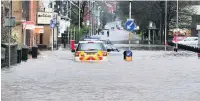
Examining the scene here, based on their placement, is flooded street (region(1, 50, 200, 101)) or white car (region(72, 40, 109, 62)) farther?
white car (region(72, 40, 109, 62))

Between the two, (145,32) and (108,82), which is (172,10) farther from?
(108,82)

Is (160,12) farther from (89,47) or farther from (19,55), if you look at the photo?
(19,55)

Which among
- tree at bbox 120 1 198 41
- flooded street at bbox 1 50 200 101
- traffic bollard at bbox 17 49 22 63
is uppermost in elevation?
tree at bbox 120 1 198 41

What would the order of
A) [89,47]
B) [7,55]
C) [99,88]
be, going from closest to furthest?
[99,88] < [7,55] < [89,47]

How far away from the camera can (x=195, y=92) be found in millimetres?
15766

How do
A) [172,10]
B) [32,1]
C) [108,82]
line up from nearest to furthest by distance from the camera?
[108,82], [32,1], [172,10]

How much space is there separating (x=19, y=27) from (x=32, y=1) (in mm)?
8969

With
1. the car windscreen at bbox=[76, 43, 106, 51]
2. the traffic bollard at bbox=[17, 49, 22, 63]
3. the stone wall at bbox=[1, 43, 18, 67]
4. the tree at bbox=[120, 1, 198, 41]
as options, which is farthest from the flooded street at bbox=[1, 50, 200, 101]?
the tree at bbox=[120, 1, 198, 41]

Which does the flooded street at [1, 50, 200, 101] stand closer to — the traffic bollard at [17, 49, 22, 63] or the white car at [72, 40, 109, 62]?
the white car at [72, 40, 109, 62]

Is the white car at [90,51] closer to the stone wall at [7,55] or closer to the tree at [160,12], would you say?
the stone wall at [7,55]

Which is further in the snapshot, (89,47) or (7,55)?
(89,47)

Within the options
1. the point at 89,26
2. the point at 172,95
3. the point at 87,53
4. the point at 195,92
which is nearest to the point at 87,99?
the point at 172,95

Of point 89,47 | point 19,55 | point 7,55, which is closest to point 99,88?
point 7,55

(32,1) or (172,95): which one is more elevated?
(32,1)
